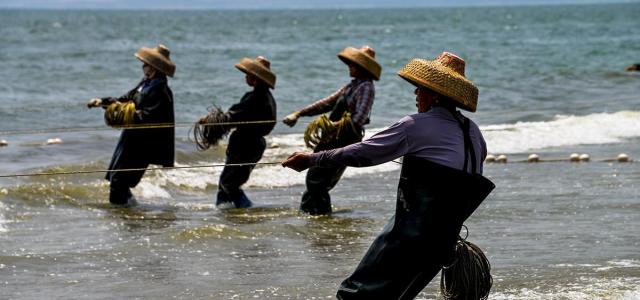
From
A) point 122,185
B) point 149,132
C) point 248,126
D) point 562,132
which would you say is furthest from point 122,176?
point 562,132

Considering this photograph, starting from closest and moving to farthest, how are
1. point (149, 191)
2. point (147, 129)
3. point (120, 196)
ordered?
point (147, 129), point (120, 196), point (149, 191)

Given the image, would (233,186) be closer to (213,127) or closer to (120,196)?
(213,127)

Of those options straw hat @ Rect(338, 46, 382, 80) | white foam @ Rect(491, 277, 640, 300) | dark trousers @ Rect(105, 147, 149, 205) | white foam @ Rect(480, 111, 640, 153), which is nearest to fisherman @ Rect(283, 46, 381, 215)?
straw hat @ Rect(338, 46, 382, 80)

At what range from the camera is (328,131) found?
388 inches

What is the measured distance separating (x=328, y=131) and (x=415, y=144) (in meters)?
4.48

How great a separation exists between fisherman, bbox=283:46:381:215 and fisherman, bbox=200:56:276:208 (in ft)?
2.00

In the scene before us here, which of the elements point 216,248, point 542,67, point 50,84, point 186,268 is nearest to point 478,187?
point 186,268

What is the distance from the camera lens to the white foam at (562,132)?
17.4 meters

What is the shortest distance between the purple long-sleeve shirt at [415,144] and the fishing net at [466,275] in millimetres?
499

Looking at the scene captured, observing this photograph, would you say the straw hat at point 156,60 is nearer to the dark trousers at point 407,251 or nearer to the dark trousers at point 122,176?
the dark trousers at point 122,176

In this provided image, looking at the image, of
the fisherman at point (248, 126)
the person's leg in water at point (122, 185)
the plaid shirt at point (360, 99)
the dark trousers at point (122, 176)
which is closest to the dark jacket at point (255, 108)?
the fisherman at point (248, 126)

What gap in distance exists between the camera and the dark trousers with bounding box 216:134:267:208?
11188 millimetres

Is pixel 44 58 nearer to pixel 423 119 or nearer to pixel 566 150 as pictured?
pixel 566 150

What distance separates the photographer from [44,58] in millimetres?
41344
